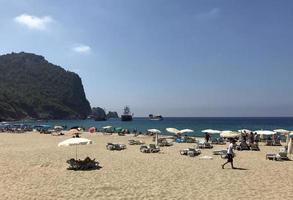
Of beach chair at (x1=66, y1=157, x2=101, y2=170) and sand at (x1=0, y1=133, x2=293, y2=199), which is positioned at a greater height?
beach chair at (x1=66, y1=157, x2=101, y2=170)

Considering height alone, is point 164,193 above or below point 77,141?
below

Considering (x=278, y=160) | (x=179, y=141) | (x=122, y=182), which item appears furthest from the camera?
(x=179, y=141)

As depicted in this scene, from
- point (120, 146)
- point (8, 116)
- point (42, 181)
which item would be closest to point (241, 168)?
point (42, 181)

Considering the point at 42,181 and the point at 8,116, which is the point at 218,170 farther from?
the point at 8,116

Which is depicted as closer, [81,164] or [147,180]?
[147,180]

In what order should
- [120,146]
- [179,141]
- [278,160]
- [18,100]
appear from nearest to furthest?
[278,160], [120,146], [179,141], [18,100]

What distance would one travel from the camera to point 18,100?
183500 mm

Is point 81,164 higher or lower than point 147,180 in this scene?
higher

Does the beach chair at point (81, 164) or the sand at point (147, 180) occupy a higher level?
the beach chair at point (81, 164)

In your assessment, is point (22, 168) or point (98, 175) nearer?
point (98, 175)

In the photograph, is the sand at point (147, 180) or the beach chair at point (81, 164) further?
the beach chair at point (81, 164)

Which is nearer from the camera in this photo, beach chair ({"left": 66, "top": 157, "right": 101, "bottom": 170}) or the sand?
the sand

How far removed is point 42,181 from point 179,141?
2431 centimetres

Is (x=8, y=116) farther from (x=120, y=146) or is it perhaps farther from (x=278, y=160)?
(x=278, y=160)
